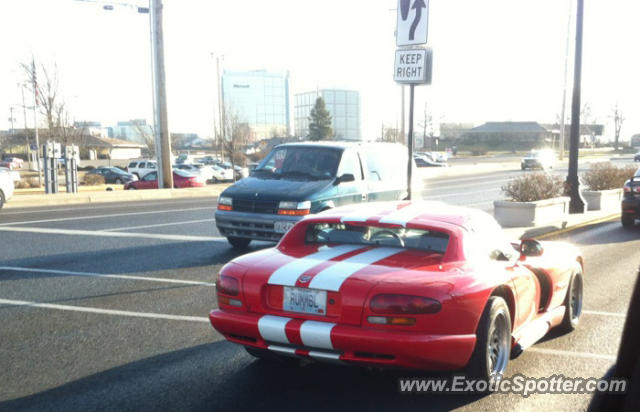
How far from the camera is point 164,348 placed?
19.1 ft

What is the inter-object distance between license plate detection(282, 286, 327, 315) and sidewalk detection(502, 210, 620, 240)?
839cm

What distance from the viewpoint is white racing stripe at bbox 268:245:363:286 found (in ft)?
15.1

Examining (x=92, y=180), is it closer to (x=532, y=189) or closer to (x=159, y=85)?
(x=159, y=85)

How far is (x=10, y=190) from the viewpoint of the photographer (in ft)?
65.4

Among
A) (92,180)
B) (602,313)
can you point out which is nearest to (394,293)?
(602,313)

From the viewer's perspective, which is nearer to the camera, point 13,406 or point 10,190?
point 13,406

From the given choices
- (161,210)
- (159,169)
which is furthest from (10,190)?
(159,169)

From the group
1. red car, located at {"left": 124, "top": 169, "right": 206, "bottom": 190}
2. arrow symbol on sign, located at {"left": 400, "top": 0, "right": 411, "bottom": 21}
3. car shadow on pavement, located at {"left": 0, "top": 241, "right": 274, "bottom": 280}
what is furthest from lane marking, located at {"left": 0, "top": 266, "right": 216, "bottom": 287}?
red car, located at {"left": 124, "top": 169, "right": 206, "bottom": 190}

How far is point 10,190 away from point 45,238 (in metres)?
8.22

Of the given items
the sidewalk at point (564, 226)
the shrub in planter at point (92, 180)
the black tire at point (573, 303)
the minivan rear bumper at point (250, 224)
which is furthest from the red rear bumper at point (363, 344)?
the shrub in planter at point (92, 180)

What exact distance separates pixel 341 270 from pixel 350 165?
281 inches

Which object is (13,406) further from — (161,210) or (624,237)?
(161,210)

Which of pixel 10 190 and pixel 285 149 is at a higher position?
pixel 285 149

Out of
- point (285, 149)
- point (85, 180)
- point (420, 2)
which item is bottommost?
point (85, 180)
